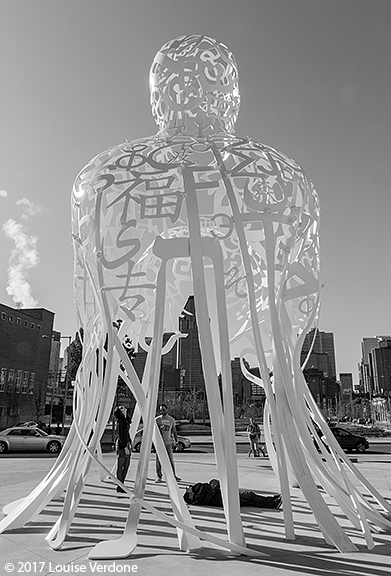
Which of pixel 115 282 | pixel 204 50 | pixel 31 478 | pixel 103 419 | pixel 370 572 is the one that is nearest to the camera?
pixel 370 572

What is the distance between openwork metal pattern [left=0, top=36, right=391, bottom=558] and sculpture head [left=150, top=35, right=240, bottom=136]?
0.02 metres

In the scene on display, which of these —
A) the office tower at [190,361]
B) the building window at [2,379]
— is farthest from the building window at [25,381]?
the office tower at [190,361]

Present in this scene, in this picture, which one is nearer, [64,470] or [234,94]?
[64,470]

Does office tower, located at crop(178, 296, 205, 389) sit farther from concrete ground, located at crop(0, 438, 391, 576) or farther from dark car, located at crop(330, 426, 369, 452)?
concrete ground, located at crop(0, 438, 391, 576)

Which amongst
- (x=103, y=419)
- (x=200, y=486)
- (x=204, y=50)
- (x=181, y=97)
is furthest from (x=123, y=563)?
(x=204, y=50)

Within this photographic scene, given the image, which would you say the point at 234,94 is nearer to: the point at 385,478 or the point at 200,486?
the point at 200,486

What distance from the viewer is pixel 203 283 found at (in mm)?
5711

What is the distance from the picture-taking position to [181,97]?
755 cm

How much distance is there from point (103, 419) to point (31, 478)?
21.2ft

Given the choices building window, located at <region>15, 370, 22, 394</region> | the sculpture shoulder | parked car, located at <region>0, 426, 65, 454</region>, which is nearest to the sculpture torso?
the sculpture shoulder

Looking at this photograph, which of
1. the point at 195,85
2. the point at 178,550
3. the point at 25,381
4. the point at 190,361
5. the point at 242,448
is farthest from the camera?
the point at 190,361

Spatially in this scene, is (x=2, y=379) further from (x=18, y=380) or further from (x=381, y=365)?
(x=381, y=365)

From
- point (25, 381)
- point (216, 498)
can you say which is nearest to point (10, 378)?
point (25, 381)

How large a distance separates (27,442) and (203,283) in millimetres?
18881
